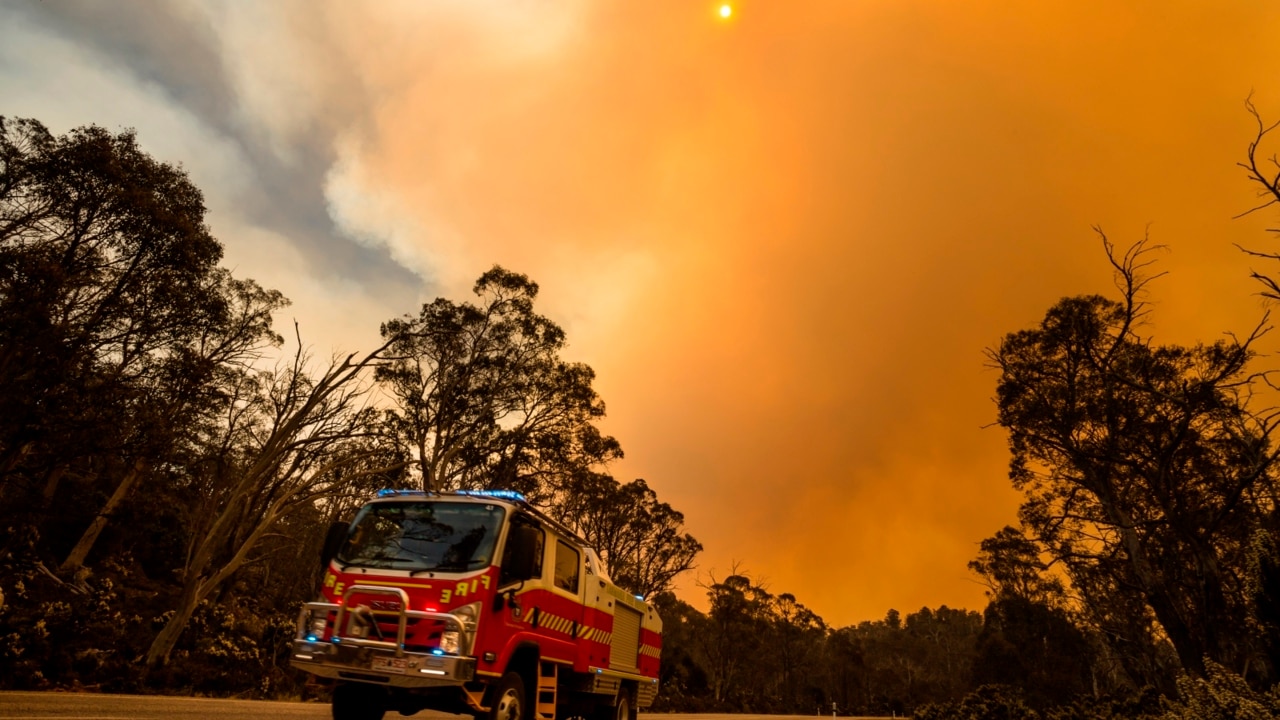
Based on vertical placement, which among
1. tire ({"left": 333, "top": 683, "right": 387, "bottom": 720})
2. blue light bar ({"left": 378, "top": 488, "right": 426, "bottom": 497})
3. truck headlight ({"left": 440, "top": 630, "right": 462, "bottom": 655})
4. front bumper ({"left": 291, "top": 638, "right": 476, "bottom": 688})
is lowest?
tire ({"left": 333, "top": 683, "right": 387, "bottom": 720})

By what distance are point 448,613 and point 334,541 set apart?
179 centimetres

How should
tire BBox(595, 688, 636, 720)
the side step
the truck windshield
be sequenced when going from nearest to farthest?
the truck windshield
the side step
tire BBox(595, 688, 636, 720)

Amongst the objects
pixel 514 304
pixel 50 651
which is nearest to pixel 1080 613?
pixel 514 304

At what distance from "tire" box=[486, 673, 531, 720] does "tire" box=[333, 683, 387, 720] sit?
1151mm

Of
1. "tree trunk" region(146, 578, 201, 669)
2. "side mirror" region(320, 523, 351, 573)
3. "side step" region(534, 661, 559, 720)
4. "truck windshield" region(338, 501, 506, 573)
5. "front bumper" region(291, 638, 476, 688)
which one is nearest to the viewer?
"front bumper" region(291, 638, 476, 688)

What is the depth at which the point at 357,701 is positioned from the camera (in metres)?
6.36

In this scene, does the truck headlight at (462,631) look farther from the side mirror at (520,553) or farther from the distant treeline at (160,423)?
the distant treeline at (160,423)

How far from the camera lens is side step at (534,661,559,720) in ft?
21.9

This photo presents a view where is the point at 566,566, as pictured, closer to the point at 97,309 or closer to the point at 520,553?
the point at 520,553

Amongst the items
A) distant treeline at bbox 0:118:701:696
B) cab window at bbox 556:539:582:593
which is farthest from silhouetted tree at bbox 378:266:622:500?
cab window at bbox 556:539:582:593

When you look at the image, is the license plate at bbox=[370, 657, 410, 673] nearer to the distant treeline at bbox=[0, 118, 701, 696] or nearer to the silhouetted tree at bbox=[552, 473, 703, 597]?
the distant treeline at bbox=[0, 118, 701, 696]

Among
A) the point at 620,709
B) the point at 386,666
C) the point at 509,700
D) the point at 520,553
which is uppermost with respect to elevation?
the point at 520,553

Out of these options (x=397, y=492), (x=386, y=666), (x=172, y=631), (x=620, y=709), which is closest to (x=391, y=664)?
(x=386, y=666)

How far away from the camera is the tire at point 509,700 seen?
235 inches
